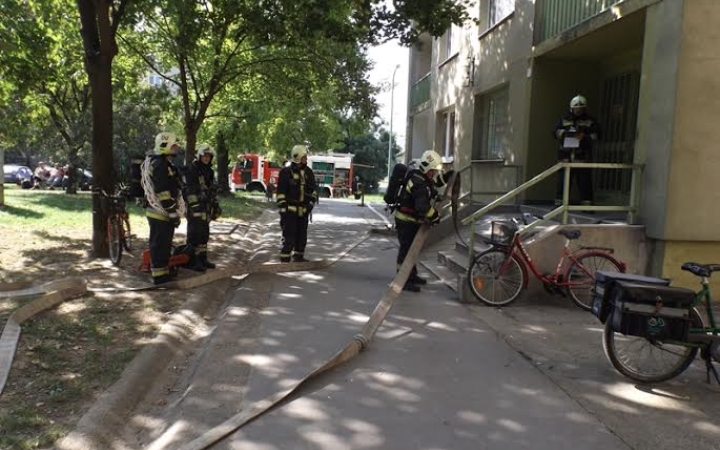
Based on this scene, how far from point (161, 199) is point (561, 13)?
7.05 meters

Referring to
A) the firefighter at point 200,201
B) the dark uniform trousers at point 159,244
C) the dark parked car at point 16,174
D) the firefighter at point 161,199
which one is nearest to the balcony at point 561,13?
the firefighter at point 200,201

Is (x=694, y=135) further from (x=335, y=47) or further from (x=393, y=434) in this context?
(x=335, y=47)

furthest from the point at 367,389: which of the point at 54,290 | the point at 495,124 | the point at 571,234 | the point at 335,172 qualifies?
the point at 335,172

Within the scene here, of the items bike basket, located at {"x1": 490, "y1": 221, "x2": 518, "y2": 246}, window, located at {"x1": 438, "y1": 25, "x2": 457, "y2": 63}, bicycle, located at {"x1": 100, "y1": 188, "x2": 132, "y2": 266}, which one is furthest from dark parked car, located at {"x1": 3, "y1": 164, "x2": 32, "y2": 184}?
Result: bike basket, located at {"x1": 490, "y1": 221, "x2": 518, "y2": 246}

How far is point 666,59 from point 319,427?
235 inches

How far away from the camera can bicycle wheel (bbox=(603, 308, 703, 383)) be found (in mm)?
4453

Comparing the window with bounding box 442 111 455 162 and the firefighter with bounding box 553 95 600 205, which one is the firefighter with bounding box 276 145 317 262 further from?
the window with bounding box 442 111 455 162

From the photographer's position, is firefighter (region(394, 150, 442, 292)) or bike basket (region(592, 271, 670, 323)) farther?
firefighter (region(394, 150, 442, 292))

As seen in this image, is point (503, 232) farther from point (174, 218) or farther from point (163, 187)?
point (163, 187)

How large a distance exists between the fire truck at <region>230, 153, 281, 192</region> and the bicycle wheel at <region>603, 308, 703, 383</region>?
3371 centimetres

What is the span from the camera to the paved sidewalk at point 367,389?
3559 mm

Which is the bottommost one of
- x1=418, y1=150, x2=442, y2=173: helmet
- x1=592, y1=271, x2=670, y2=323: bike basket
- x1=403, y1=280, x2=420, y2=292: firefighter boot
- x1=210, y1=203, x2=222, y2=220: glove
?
x1=403, y1=280, x2=420, y2=292: firefighter boot

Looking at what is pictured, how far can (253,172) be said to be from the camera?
38.5m

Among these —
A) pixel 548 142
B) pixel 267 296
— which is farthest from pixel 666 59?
pixel 267 296
